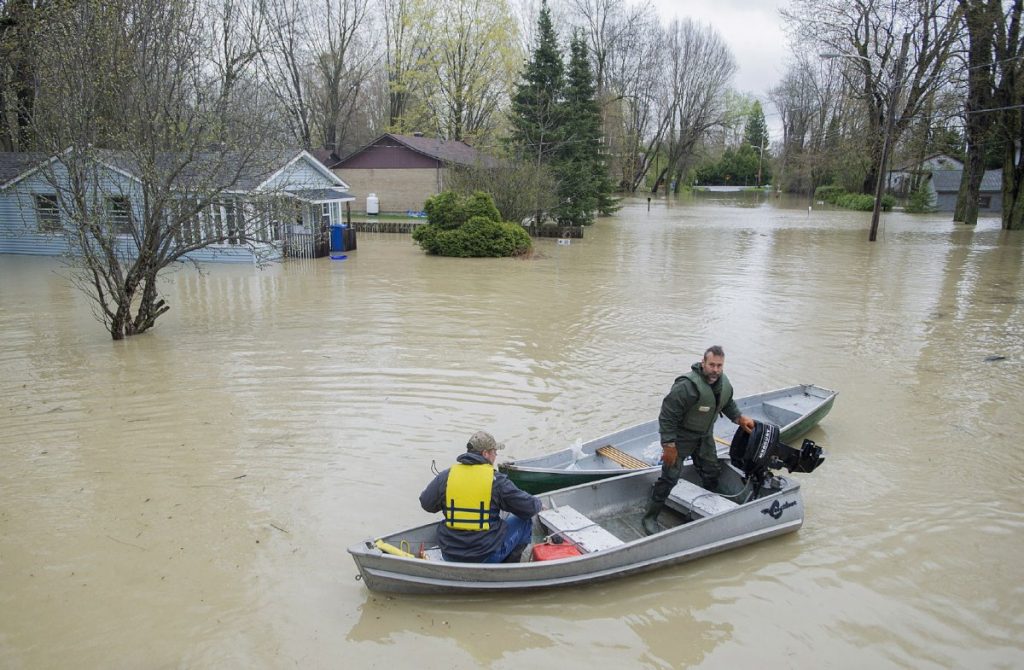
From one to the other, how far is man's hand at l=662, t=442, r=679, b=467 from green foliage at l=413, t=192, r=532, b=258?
63.4 feet

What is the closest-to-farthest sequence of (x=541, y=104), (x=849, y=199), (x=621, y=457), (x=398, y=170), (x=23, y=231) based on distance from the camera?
(x=621, y=457)
(x=23, y=231)
(x=541, y=104)
(x=398, y=170)
(x=849, y=199)

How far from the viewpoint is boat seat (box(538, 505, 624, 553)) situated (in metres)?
5.77

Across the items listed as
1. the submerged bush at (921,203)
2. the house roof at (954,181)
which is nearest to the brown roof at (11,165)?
the submerged bush at (921,203)

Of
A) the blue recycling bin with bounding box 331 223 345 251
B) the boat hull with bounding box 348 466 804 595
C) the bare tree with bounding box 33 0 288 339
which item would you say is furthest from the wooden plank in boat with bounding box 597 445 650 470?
the blue recycling bin with bounding box 331 223 345 251

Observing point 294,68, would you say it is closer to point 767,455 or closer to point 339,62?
point 339,62

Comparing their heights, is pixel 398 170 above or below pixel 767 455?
above

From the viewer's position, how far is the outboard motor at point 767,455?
6.39 metres

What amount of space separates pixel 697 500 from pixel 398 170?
1463 inches

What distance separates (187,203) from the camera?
12.5m

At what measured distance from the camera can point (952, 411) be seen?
32.2ft

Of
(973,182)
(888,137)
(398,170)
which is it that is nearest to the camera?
(888,137)

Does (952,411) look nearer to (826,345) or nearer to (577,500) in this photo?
(826,345)

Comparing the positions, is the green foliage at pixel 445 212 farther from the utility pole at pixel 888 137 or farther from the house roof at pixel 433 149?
the utility pole at pixel 888 137

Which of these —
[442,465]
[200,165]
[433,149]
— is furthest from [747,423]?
[433,149]
